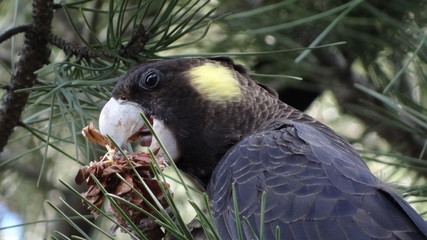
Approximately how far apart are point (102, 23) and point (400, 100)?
4.74 feet

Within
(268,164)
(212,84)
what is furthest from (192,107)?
(268,164)

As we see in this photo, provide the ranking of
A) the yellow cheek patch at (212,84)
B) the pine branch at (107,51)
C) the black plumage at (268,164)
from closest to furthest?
the black plumage at (268,164), the pine branch at (107,51), the yellow cheek patch at (212,84)

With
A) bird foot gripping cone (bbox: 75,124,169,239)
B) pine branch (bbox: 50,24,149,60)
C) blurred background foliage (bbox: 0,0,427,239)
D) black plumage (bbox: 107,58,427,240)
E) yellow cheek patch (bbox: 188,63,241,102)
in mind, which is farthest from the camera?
blurred background foliage (bbox: 0,0,427,239)

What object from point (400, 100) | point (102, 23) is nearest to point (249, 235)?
point (400, 100)

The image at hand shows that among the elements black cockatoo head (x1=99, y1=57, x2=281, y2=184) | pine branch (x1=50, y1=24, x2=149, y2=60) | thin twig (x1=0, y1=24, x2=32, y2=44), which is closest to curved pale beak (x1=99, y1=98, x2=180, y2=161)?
black cockatoo head (x1=99, y1=57, x2=281, y2=184)

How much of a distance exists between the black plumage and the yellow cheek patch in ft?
0.06

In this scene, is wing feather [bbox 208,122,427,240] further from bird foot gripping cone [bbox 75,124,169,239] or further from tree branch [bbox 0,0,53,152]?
tree branch [bbox 0,0,53,152]

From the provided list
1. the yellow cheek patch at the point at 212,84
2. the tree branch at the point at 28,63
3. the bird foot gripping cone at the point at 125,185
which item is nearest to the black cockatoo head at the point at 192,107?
the yellow cheek patch at the point at 212,84

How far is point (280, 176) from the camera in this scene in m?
2.16

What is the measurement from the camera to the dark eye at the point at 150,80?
7.78 ft

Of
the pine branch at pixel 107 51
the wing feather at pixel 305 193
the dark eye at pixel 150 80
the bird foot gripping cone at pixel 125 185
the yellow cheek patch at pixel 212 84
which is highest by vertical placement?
the pine branch at pixel 107 51

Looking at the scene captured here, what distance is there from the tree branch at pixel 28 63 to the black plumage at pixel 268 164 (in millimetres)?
256

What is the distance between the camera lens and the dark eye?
2372mm

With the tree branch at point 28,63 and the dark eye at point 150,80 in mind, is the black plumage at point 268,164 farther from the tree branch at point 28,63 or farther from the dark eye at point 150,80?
the tree branch at point 28,63
